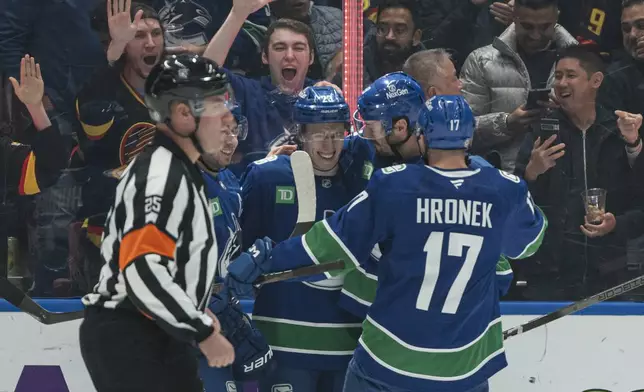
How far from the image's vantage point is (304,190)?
2.77 meters

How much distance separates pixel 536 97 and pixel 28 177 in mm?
2026

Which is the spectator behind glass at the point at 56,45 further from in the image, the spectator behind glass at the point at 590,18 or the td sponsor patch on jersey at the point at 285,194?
the spectator behind glass at the point at 590,18

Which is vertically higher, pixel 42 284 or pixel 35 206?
pixel 35 206

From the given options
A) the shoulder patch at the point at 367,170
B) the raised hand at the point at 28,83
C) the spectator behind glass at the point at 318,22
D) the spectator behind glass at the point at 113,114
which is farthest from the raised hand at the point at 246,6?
the shoulder patch at the point at 367,170

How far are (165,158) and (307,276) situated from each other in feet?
2.25

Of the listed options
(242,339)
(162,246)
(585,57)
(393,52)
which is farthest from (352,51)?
(162,246)

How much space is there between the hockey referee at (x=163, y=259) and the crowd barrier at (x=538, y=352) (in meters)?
1.23

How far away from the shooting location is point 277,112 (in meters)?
3.85

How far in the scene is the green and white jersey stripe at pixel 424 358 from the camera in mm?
2467

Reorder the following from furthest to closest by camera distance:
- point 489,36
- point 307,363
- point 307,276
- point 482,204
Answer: point 489,36 → point 307,363 → point 307,276 → point 482,204

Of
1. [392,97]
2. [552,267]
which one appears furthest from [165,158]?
[552,267]

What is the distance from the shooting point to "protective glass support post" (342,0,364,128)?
3414mm

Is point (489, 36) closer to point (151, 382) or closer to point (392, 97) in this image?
point (392, 97)

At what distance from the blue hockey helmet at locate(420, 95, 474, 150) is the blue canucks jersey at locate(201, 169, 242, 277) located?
1.96ft
